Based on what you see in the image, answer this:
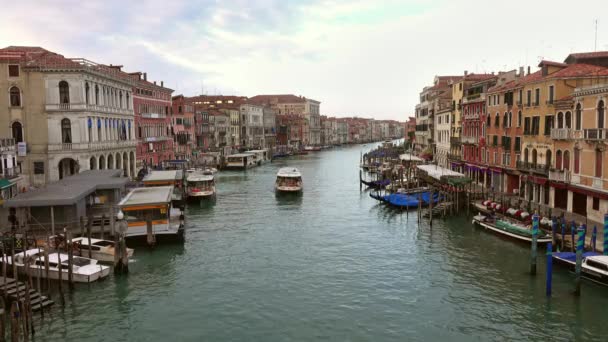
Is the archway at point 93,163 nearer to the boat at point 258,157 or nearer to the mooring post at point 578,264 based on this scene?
the mooring post at point 578,264

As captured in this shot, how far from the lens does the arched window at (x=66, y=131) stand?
1194 inches

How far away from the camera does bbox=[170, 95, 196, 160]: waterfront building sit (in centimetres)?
5784

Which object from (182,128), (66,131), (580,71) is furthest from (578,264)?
(182,128)

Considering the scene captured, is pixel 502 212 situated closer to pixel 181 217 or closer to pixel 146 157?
pixel 181 217

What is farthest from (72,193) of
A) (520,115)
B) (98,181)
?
(520,115)

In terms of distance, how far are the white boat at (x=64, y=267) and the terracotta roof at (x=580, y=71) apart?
73.5ft

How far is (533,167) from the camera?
88.0ft

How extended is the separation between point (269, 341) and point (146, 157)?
122 feet

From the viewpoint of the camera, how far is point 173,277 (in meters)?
17.6

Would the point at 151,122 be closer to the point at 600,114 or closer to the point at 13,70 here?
the point at 13,70

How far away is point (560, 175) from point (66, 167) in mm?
27658

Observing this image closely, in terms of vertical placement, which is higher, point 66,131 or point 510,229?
point 66,131

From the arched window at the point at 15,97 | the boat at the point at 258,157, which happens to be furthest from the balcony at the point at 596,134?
the boat at the point at 258,157

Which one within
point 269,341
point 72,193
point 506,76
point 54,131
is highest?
point 506,76
